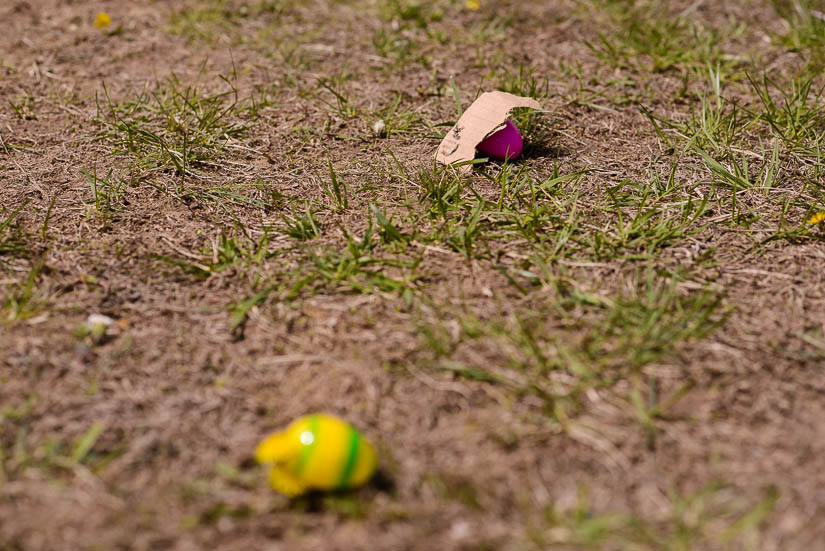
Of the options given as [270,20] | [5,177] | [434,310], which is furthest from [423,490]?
[270,20]

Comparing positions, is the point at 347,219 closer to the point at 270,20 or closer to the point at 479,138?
the point at 479,138

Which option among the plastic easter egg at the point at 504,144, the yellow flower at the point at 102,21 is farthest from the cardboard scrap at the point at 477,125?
the yellow flower at the point at 102,21

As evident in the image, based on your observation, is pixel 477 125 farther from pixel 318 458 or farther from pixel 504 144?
pixel 318 458

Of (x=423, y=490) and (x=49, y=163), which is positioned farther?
(x=49, y=163)

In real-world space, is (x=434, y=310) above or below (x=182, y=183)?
below

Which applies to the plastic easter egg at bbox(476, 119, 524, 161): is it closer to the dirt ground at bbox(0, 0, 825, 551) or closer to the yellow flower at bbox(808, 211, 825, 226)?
the dirt ground at bbox(0, 0, 825, 551)

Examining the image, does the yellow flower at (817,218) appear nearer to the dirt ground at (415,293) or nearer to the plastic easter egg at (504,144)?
the dirt ground at (415,293)

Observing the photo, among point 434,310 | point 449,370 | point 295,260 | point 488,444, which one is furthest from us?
point 295,260
